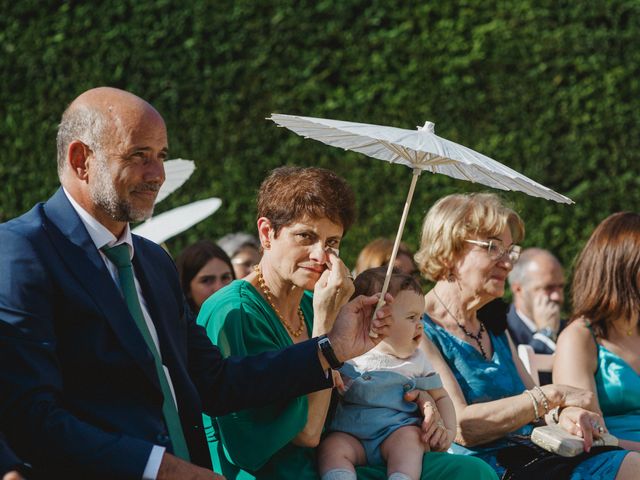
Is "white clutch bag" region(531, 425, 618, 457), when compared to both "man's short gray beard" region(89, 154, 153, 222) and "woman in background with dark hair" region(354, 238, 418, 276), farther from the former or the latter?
"woman in background with dark hair" region(354, 238, 418, 276)

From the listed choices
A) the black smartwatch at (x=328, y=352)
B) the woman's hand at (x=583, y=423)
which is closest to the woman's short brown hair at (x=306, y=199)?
the black smartwatch at (x=328, y=352)

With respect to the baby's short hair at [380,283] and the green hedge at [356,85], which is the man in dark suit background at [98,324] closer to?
the baby's short hair at [380,283]

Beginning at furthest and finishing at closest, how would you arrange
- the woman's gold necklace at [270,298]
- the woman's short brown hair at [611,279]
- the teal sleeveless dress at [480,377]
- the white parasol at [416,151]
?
1. the woman's short brown hair at [611,279]
2. the teal sleeveless dress at [480,377]
3. the woman's gold necklace at [270,298]
4. the white parasol at [416,151]

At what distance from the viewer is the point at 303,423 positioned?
11.7 feet

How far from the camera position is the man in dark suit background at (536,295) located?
24.1 ft

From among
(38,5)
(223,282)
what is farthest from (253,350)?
(38,5)

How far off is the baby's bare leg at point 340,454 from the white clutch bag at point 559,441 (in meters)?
0.81

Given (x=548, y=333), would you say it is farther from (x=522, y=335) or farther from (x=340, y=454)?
(x=340, y=454)

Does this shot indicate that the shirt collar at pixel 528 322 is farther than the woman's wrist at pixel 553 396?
Yes

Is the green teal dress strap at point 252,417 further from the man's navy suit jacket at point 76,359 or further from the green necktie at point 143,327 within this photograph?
the green necktie at point 143,327

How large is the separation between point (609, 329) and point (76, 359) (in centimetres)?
297

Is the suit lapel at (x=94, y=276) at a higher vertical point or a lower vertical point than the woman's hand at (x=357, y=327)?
higher

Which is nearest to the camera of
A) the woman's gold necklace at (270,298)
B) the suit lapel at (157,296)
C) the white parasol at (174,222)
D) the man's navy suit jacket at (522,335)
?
the suit lapel at (157,296)

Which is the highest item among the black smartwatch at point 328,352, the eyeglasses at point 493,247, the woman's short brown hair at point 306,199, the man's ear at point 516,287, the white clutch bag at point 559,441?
the woman's short brown hair at point 306,199
